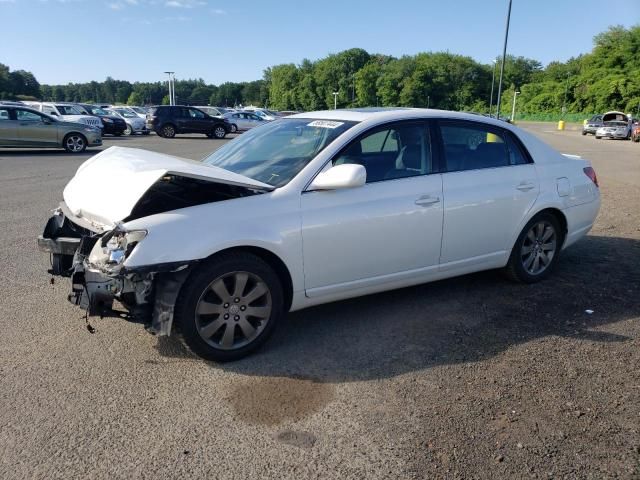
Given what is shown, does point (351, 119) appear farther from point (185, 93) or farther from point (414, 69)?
point (185, 93)

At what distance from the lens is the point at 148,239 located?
331 cm

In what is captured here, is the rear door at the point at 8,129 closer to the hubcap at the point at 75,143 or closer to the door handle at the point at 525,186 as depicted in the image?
the hubcap at the point at 75,143

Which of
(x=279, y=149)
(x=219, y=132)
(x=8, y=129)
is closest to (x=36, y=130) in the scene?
(x=8, y=129)

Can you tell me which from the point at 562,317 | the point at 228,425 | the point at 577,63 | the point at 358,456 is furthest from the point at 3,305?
the point at 577,63

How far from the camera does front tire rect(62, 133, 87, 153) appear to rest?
18.2 metres

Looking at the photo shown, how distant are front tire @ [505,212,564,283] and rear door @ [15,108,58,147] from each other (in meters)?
16.9

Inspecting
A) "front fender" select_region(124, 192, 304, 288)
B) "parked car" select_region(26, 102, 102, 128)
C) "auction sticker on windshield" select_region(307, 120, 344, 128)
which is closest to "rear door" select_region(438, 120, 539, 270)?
"auction sticker on windshield" select_region(307, 120, 344, 128)

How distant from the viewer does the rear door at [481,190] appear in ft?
14.9

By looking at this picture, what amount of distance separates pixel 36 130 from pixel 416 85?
100 metres

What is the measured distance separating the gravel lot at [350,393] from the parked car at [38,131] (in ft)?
47.3

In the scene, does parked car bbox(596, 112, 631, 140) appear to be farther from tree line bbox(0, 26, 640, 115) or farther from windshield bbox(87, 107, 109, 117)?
windshield bbox(87, 107, 109, 117)

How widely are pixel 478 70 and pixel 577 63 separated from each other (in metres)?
18.1

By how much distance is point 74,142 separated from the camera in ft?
60.1

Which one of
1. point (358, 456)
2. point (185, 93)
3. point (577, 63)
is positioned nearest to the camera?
point (358, 456)
